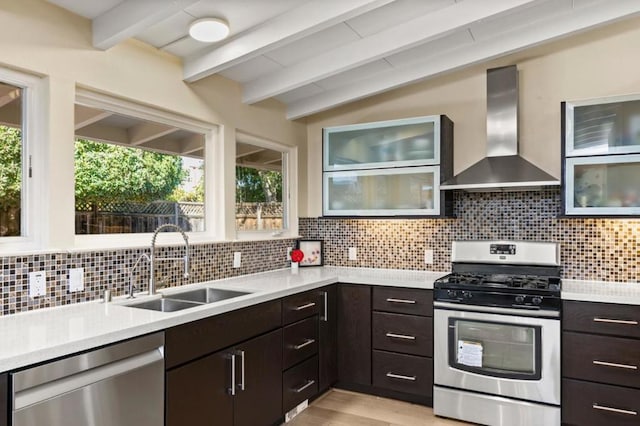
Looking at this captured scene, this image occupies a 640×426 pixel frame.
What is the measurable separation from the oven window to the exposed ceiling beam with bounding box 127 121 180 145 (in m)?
2.27

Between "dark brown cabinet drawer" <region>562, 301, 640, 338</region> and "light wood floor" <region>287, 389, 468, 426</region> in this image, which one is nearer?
"dark brown cabinet drawer" <region>562, 301, 640, 338</region>

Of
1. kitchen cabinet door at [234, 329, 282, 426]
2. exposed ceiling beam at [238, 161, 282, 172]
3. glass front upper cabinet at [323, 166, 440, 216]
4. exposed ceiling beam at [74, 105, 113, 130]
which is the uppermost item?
exposed ceiling beam at [74, 105, 113, 130]

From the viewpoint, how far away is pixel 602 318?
2574 millimetres

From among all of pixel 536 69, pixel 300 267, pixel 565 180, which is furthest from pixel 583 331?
pixel 300 267

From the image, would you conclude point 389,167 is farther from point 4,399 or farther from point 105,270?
point 4,399

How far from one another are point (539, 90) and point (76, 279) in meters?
3.29

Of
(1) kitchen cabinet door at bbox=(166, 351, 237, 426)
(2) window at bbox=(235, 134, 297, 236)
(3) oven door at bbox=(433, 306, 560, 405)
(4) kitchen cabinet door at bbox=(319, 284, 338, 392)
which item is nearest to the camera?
(1) kitchen cabinet door at bbox=(166, 351, 237, 426)

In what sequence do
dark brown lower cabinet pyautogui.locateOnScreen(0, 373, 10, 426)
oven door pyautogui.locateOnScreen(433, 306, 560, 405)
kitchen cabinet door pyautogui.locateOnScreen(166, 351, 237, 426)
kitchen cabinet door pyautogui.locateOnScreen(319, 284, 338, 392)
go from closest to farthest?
dark brown lower cabinet pyautogui.locateOnScreen(0, 373, 10, 426) < kitchen cabinet door pyautogui.locateOnScreen(166, 351, 237, 426) < oven door pyautogui.locateOnScreen(433, 306, 560, 405) < kitchen cabinet door pyautogui.locateOnScreen(319, 284, 338, 392)

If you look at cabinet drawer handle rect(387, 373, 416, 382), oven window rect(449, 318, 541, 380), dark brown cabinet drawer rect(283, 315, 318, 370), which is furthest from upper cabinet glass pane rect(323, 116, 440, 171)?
cabinet drawer handle rect(387, 373, 416, 382)

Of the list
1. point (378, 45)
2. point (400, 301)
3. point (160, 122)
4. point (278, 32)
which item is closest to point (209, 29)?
point (278, 32)

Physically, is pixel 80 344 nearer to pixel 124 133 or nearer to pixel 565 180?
pixel 124 133

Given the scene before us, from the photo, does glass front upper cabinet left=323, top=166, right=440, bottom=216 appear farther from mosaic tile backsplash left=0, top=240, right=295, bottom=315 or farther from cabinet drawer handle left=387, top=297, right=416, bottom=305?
mosaic tile backsplash left=0, top=240, right=295, bottom=315

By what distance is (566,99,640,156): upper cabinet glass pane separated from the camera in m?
Result: 2.76

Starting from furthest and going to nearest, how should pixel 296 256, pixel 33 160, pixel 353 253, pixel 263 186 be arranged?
pixel 353 253
pixel 263 186
pixel 296 256
pixel 33 160
